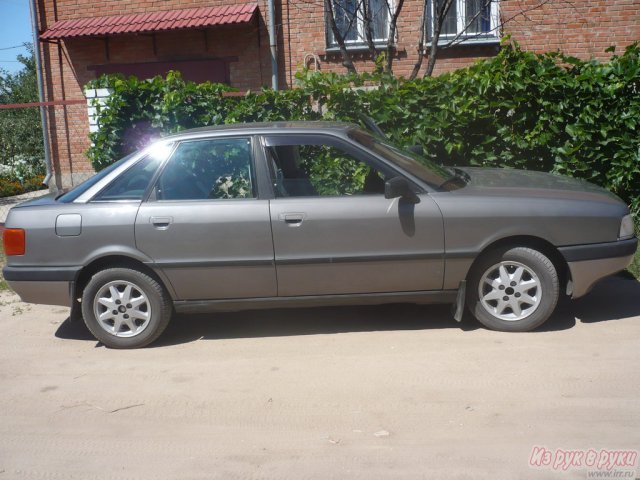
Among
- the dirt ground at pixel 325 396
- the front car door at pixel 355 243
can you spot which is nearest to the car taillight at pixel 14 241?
the dirt ground at pixel 325 396

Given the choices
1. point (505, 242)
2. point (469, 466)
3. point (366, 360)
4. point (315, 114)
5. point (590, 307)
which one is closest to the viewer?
point (469, 466)

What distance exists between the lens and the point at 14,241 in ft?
18.5

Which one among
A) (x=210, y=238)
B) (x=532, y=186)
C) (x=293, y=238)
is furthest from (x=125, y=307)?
(x=532, y=186)

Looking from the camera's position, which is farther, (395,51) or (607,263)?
(395,51)

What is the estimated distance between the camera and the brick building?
1218cm

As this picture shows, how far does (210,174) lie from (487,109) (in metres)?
3.77

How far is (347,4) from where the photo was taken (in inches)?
448

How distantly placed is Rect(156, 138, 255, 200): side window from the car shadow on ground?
1.17 meters

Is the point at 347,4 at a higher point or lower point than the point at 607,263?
higher

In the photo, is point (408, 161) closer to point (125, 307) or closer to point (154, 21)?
point (125, 307)

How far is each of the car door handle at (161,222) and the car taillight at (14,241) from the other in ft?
3.46

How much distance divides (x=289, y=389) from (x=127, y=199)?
6.67 feet

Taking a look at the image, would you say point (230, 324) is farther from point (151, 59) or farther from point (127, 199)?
point (151, 59)

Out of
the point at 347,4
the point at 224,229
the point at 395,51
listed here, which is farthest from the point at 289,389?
the point at 395,51
